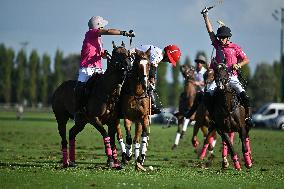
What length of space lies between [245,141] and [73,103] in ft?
14.7

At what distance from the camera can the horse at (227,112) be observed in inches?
788

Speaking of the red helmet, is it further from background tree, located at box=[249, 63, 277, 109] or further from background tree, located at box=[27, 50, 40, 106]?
background tree, located at box=[27, 50, 40, 106]

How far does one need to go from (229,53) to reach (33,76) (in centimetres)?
13480

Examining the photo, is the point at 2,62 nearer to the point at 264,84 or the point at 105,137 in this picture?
the point at 264,84

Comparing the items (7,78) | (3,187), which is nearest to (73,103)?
(3,187)

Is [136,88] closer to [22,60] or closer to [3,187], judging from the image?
[3,187]

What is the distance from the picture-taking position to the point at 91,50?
20.3 metres

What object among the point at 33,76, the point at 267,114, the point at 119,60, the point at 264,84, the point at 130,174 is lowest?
the point at 130,174

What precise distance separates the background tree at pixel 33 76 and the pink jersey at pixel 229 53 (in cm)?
13070

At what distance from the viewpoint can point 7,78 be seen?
146m

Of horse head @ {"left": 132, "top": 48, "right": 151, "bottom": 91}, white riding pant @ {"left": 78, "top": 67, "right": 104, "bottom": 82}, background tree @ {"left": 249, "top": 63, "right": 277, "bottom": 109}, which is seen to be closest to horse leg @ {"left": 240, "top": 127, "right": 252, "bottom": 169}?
horse head @ {"left": 132, "top": 48, "right": 151, "bottom": 91}

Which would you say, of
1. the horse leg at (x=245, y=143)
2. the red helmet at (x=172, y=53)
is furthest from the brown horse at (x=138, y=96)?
the red helmet at (x=172, y=53)

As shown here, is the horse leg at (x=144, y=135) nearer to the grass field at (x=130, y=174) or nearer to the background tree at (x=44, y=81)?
the grass field at (x=130, y=174)

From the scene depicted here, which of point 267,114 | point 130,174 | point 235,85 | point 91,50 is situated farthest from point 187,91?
point 267,114
